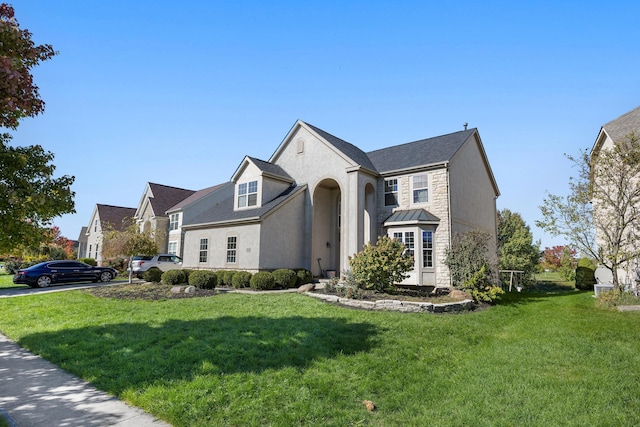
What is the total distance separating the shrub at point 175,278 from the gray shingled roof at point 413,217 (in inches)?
463

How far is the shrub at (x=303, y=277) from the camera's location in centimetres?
1853

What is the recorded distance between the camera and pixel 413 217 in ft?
58.5

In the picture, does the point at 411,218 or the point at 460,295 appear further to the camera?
the point at 411,218

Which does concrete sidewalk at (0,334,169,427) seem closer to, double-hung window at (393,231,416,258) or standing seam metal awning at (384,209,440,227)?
double-hung window at (393,231,416,258)

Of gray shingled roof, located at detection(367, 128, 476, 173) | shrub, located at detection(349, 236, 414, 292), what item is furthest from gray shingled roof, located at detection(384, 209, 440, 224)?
shrub, located at detection(349, 236, 414, 292)

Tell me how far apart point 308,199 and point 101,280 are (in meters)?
17.2

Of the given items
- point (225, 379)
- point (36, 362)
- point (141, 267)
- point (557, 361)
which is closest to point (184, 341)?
point (225, 379)

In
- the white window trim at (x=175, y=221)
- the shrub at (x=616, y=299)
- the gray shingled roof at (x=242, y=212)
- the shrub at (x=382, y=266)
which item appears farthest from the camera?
the white window trim at (x=175, y=221)

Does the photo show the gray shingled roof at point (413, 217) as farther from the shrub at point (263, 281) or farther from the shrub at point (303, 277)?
the shrub at point (263, 281)

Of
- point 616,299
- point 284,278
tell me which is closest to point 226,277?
point 284,278

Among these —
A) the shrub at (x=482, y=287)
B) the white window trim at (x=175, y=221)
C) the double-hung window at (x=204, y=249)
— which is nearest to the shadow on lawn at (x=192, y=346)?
the shrub at (x=482, y=287)

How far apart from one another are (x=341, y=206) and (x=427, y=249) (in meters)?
5.12

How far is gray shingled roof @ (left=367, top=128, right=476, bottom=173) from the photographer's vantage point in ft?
62.5

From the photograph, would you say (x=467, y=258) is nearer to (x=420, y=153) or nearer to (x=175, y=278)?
(x=420, y=153)
